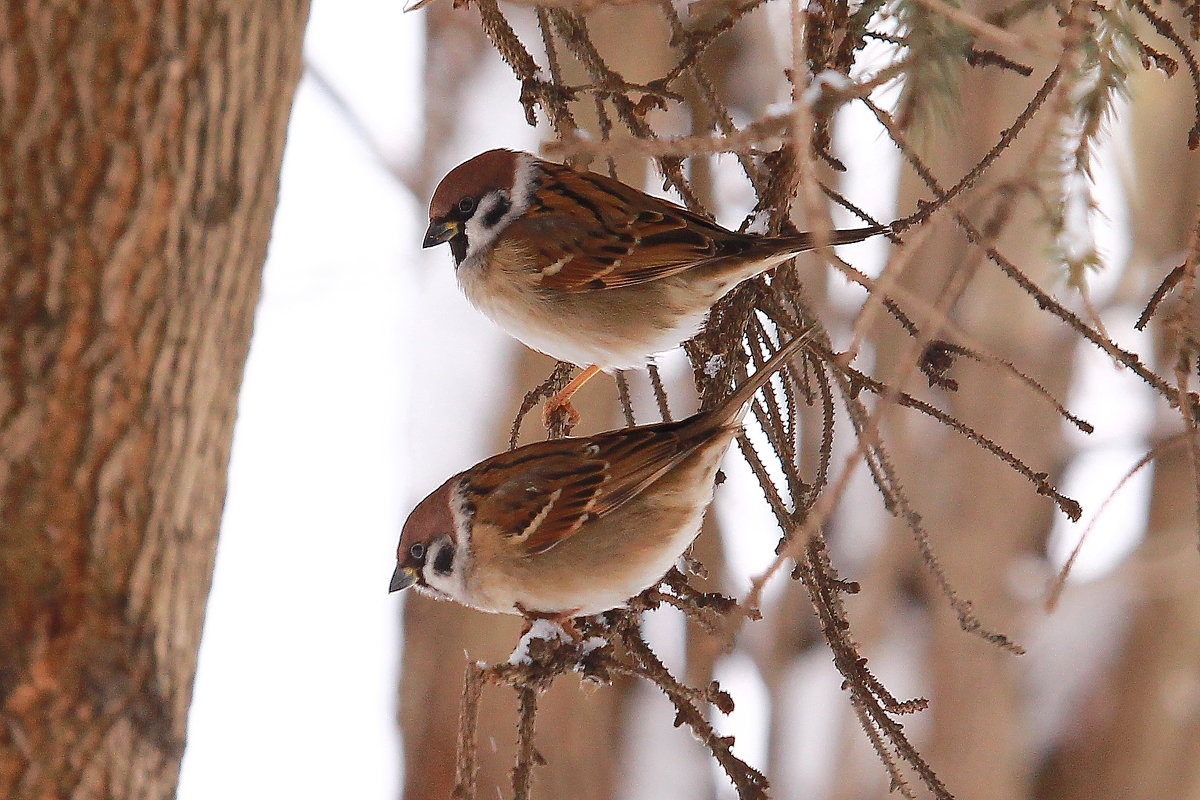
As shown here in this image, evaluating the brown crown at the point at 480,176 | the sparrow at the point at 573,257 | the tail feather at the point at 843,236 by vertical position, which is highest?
the brown crown at the point at 480,176

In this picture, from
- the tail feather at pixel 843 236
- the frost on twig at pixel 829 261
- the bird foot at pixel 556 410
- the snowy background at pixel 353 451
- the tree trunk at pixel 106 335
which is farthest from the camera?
the snowy background at pixel 353 451

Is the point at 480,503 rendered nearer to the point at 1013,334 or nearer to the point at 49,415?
the point at 49,415

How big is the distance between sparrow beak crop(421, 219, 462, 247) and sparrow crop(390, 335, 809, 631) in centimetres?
48

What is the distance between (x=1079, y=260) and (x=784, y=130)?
0.51m

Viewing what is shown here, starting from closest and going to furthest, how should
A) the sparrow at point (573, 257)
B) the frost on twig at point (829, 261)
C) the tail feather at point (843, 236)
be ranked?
the frost on twig at point (829, 261), the tail feather at point (843, 236), the sparrow at point (573, 257)

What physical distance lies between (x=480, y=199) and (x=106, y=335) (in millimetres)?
1202

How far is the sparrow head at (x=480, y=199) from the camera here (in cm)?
232

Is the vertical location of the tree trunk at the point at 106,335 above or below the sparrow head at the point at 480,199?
below

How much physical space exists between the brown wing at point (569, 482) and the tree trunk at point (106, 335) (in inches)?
34.2

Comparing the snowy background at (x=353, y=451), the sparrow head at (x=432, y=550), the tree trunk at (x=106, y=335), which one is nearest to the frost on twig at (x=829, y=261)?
the sparrow head at (x=432, y=550)

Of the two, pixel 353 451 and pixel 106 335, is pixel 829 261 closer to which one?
pixel 106 335

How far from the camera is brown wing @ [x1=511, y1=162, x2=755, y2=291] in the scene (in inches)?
89.3

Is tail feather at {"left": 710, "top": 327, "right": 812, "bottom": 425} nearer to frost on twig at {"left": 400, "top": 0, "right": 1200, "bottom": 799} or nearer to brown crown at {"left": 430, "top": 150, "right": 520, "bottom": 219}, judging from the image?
frost on twig at {"left": 400, "top": 0, "right": 1200, "bottom": 799}

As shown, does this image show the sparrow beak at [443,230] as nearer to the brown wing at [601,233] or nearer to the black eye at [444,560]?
the brown wing at [601,233]
